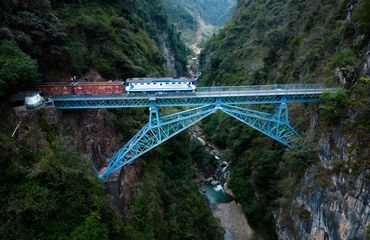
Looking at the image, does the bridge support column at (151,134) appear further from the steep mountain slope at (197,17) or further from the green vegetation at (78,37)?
the steep mountain slope at (197,17)

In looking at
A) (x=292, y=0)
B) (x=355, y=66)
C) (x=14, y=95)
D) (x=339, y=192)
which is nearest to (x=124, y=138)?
(x=14, y=95)

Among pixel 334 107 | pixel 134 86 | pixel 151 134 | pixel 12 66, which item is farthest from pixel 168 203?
pixel 12 66

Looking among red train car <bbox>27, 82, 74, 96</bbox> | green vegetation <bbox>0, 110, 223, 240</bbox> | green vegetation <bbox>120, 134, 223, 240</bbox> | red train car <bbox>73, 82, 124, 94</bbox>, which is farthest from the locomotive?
green vegetation <bbox>120, 134, 223, 240</bbox>

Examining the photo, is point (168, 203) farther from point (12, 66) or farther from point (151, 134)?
point (12, 66)

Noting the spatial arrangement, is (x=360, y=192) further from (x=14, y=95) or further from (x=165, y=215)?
(x=14, y=95)

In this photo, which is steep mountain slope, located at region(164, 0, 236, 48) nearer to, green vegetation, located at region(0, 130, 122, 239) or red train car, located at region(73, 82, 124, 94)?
red train car, located at region(73, 82, 124, 94)

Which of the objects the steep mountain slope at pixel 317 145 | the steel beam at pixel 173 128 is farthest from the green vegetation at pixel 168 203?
the steep mountain slope at pixel 317 145
